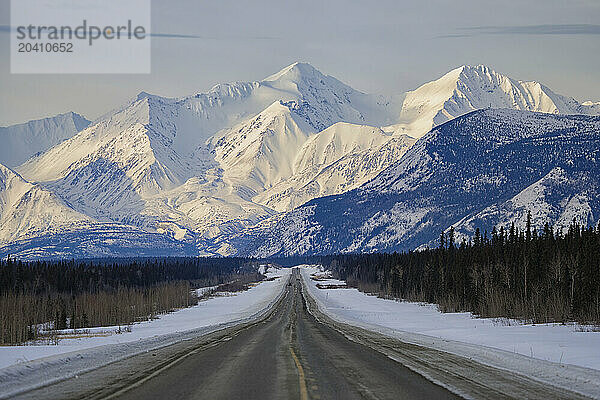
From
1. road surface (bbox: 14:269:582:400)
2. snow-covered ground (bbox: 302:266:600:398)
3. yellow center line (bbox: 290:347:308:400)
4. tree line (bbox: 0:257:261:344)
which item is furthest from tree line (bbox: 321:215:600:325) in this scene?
tree line (bbox: 0:257:261:344)

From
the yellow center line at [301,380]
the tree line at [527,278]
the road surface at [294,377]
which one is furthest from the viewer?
the tree line at [527,278]

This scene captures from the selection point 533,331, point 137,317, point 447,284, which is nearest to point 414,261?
point 447,284

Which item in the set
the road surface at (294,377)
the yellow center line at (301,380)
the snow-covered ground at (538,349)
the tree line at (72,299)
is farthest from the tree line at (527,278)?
the tree line at (72,299)

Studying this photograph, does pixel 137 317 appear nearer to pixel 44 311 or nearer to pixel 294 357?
pixel 44 311

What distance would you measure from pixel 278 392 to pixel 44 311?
7883cm

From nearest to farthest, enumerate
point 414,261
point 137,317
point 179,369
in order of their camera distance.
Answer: point 179,369 → point 137,317 → point 414,261

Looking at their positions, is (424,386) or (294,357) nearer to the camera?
(424,386)

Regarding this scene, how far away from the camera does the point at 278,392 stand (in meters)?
20.7

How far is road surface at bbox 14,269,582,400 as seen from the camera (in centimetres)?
2053

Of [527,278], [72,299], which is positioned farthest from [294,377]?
[72,299]

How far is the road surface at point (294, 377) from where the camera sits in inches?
808

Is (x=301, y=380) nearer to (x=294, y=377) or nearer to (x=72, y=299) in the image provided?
(x=294, y=377)

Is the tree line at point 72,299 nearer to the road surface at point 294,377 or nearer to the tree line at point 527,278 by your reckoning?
the road surface at point 294,377

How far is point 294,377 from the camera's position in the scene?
2386 centimetres
